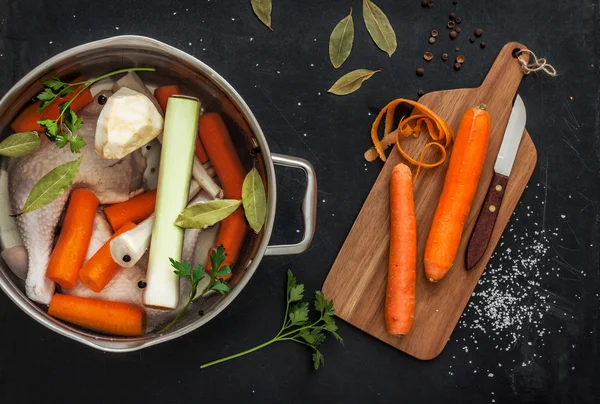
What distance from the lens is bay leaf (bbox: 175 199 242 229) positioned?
123 centimetres

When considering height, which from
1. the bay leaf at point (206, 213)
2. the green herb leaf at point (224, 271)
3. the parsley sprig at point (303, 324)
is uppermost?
the bay leaf at point (206, 213)

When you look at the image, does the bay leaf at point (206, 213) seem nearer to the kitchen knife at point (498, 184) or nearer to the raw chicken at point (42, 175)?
the raw chicken at point (42, 175)

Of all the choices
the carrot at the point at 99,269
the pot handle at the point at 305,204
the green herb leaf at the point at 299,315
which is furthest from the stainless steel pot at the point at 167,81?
the green herb leaf at the point at 299,315

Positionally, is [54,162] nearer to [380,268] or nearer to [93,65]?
[93,65]

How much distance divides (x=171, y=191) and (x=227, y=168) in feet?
0.42

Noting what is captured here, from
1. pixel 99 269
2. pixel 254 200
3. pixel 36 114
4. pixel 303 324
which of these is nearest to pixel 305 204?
pixel 254 200

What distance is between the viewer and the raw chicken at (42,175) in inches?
48.9

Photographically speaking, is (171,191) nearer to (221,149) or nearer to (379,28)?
(221,149)

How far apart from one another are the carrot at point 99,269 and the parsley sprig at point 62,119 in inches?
8.5

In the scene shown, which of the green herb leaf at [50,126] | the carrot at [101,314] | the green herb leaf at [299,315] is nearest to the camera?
the green herb leaf at [50,126]

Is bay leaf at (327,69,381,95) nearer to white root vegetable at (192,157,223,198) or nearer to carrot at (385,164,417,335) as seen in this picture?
carrot at (385,164,417,335)

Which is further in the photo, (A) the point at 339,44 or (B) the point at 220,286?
(A) the point at 339,44

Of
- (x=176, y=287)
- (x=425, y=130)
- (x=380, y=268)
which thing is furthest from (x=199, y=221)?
(x=425, y=130)

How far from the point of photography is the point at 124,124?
3.90ft
